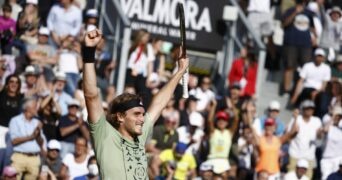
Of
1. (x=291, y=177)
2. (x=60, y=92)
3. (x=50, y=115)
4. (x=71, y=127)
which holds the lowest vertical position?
(x=291, y=177)

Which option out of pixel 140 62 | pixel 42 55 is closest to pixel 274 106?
pixel 140 62

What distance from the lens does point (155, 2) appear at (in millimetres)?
18281

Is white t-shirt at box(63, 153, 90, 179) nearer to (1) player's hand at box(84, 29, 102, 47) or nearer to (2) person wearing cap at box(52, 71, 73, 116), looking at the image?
(2) person wearing cap at box(52, 71, 73, 116)

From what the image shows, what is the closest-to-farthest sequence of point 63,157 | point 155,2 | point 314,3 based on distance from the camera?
point 63,157, point 155,2, point 314,3

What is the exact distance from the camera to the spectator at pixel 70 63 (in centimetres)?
1638

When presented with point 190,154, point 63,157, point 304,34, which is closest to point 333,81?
point 304,34

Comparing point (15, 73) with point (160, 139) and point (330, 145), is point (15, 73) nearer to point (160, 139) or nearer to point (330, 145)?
point (160, 139)

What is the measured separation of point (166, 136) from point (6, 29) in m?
2.82

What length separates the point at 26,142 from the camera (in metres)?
14.7

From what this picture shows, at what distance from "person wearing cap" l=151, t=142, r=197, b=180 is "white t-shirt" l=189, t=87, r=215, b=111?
5.15 feet

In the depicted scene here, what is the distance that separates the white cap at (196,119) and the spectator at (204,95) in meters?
0.51

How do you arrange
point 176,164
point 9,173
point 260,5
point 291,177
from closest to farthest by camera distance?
point 9,173 < point 176,164 < point 291,177 < point 260,5

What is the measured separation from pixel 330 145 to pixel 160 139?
110 inches

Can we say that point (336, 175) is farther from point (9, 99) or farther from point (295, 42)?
point (9, 99)
